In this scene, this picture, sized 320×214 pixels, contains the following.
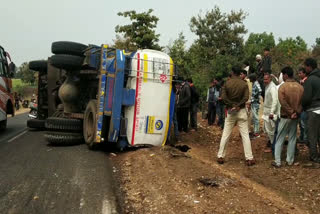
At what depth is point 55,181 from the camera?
5605mm

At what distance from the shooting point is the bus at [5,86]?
1209 centimetres

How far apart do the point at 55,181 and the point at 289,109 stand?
4425mm

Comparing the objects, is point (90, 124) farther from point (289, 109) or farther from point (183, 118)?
point (289, 109)

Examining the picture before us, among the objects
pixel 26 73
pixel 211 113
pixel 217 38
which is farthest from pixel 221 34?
pixel 26 73

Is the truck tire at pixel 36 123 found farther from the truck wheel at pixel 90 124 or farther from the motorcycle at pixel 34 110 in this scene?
the truck wheel at pixel 90 124

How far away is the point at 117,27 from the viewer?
91.0ft

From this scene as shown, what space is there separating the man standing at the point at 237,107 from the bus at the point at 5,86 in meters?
8.77

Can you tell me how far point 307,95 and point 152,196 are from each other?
3433mm

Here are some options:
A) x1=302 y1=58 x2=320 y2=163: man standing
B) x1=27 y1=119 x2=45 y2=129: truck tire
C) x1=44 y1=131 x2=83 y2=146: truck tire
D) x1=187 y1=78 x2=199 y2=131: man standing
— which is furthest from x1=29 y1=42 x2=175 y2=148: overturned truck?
x1=27 y1=119 x2=45 y2=129: truck tire

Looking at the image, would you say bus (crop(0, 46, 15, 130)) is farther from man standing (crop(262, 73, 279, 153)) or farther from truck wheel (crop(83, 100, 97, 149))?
man standing (crop(262, 73, 279, 153))

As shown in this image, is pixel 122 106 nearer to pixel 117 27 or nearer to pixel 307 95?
pixel 307 95

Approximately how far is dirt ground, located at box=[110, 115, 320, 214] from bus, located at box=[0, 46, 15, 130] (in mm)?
6426

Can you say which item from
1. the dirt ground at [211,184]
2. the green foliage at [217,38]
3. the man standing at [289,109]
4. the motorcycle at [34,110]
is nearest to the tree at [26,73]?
the green foliage at [217,38]

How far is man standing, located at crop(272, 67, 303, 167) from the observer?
6180 millimetres
